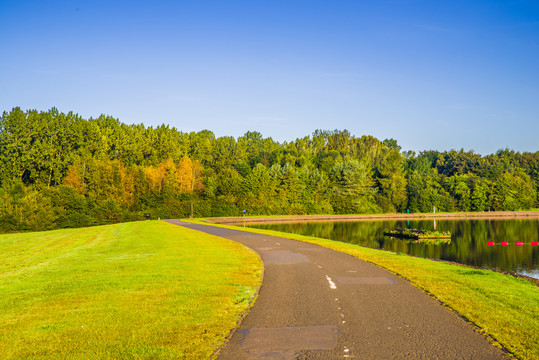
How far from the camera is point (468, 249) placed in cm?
3631

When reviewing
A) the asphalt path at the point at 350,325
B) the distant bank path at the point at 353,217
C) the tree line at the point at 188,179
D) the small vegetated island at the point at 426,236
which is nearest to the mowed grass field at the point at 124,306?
the asphalt path at the point at 350,325

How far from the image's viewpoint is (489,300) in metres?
11.5

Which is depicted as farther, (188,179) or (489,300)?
(188,179)

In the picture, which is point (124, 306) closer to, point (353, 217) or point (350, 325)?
point (350, 325)

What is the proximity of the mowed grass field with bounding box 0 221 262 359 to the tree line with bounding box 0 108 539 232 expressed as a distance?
183 feet

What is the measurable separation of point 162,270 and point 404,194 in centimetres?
11245

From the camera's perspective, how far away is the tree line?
243 feet

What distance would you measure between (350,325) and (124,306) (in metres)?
6.00

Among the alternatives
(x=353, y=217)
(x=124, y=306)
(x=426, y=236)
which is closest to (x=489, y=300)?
(x=124, y=306)

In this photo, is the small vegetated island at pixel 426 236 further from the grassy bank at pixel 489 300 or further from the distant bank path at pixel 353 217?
the distant bank path at pixel 353 217

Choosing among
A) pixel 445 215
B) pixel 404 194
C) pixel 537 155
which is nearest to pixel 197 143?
pixel 404 194

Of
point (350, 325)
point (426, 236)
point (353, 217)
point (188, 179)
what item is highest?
point (188, 179)

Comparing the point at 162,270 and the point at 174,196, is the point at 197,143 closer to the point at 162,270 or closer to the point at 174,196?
the point at 174,196

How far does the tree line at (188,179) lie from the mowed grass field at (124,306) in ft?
183
